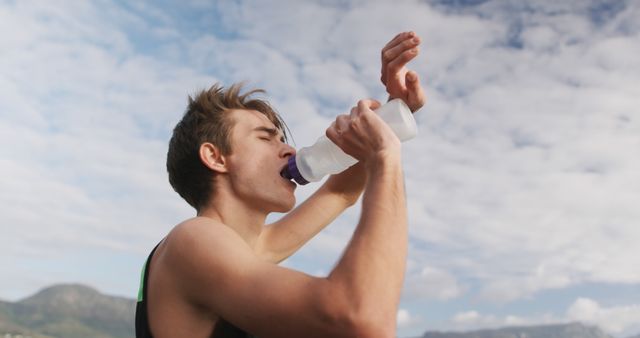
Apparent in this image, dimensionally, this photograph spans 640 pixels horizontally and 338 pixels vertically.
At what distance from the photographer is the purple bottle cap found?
18.4 feet

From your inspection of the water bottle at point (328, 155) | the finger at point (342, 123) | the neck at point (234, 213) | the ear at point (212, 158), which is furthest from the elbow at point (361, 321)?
the ear at point (212, 158)

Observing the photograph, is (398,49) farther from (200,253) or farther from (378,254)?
(200,253)

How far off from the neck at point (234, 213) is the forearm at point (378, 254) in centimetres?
195

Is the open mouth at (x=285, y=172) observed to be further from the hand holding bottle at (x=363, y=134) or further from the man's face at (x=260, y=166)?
the hand holding bottle at (x=363, y=134)

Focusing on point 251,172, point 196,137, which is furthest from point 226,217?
point 196,137

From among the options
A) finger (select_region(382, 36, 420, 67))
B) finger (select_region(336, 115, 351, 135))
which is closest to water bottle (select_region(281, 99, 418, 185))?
finger (select_region(382, 36, 420, 67))

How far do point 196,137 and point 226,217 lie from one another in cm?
94

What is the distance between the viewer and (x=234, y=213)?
213 inches

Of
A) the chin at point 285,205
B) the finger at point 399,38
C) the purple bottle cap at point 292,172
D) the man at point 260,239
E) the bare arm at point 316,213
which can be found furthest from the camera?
the bare arm at point 316,213

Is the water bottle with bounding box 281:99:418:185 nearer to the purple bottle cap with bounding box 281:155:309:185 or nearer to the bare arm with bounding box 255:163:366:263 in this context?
the purple bottle cap with bounding box 281:155:309:185

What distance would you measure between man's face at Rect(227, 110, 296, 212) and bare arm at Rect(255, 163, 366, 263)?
43.1 inches

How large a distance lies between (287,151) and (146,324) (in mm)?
2090

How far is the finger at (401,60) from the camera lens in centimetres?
488

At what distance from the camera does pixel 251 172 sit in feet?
17.9
